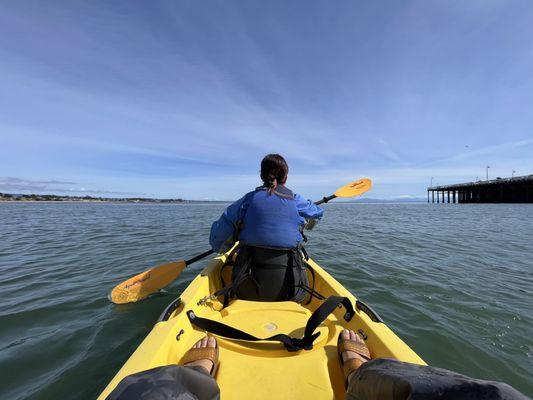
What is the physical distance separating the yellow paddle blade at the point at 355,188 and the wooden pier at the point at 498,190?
60883 millimetres

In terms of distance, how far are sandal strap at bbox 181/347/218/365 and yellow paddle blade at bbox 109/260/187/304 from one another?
3.05 m

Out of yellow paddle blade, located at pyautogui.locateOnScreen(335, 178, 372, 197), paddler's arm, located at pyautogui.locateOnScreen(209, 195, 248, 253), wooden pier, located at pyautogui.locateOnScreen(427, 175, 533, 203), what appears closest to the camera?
paddler's arm, located at pyautogui.locateOnScreen(209, 195, 248, 253)

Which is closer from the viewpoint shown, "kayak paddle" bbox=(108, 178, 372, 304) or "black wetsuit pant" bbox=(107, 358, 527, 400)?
"black wetsuit pant" bbox=(107, 358, 527, 400)

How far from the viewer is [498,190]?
56312 mm

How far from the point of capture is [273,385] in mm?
1968

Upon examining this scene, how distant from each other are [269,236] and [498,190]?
7312cm

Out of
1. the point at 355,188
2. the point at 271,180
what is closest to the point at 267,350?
the point at 271,180

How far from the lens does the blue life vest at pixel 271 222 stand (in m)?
Answer: 3.03

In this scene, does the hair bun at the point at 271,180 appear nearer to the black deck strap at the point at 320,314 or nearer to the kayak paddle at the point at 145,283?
the black deck strap at the point at 320,314

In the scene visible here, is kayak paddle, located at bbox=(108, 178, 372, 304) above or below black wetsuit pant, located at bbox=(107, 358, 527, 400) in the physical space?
below

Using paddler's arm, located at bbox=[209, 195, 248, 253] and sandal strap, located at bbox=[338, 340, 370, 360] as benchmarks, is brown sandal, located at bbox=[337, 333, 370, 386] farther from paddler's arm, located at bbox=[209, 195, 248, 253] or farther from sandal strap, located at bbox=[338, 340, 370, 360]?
paddler's arm, located at bbox=[209, 195, 248, 253]

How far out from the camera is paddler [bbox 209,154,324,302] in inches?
120

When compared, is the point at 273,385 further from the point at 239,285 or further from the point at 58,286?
the point at 58,286

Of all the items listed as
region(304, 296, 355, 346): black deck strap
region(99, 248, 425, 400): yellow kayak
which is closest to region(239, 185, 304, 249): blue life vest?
region(99, 248, 425, 400): yellow kayak
